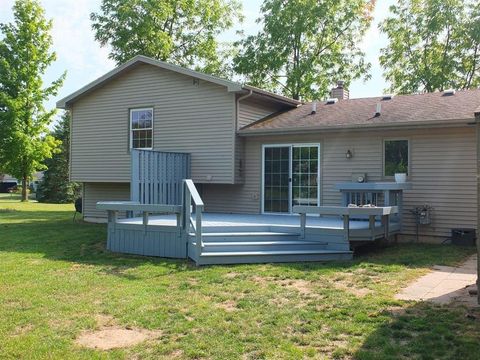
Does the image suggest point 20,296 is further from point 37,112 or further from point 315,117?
point 37,112

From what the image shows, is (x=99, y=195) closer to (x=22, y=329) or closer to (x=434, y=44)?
(x=22, y=329)

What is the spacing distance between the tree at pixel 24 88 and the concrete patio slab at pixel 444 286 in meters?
24.3

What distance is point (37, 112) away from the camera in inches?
1089

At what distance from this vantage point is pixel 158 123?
13305 millimetres

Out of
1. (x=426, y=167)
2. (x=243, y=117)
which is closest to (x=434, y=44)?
(x=243, y=117)

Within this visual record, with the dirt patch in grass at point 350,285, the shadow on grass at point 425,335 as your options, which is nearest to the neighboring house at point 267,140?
the dirt patch in grass at point 350,285

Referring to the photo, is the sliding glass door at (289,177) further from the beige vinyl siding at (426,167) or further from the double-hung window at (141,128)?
the double-hung window at (141,128)

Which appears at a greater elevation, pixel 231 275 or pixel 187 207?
pixel 187 207

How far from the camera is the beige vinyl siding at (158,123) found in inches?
482

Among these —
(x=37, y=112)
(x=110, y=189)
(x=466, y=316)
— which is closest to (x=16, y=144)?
(x=37, y=112)

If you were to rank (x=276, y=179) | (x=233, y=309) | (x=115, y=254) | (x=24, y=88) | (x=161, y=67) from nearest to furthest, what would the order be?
(x=233, y=309) → (x=115, y=254) → (x=276, y=179) → (x=161, y=67) → (x=24, y=88)

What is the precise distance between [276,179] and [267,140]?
1017 mm

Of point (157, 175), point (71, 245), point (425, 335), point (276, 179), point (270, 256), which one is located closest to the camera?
point (425, 335)

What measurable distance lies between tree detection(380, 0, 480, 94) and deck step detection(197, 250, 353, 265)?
1993 cm
